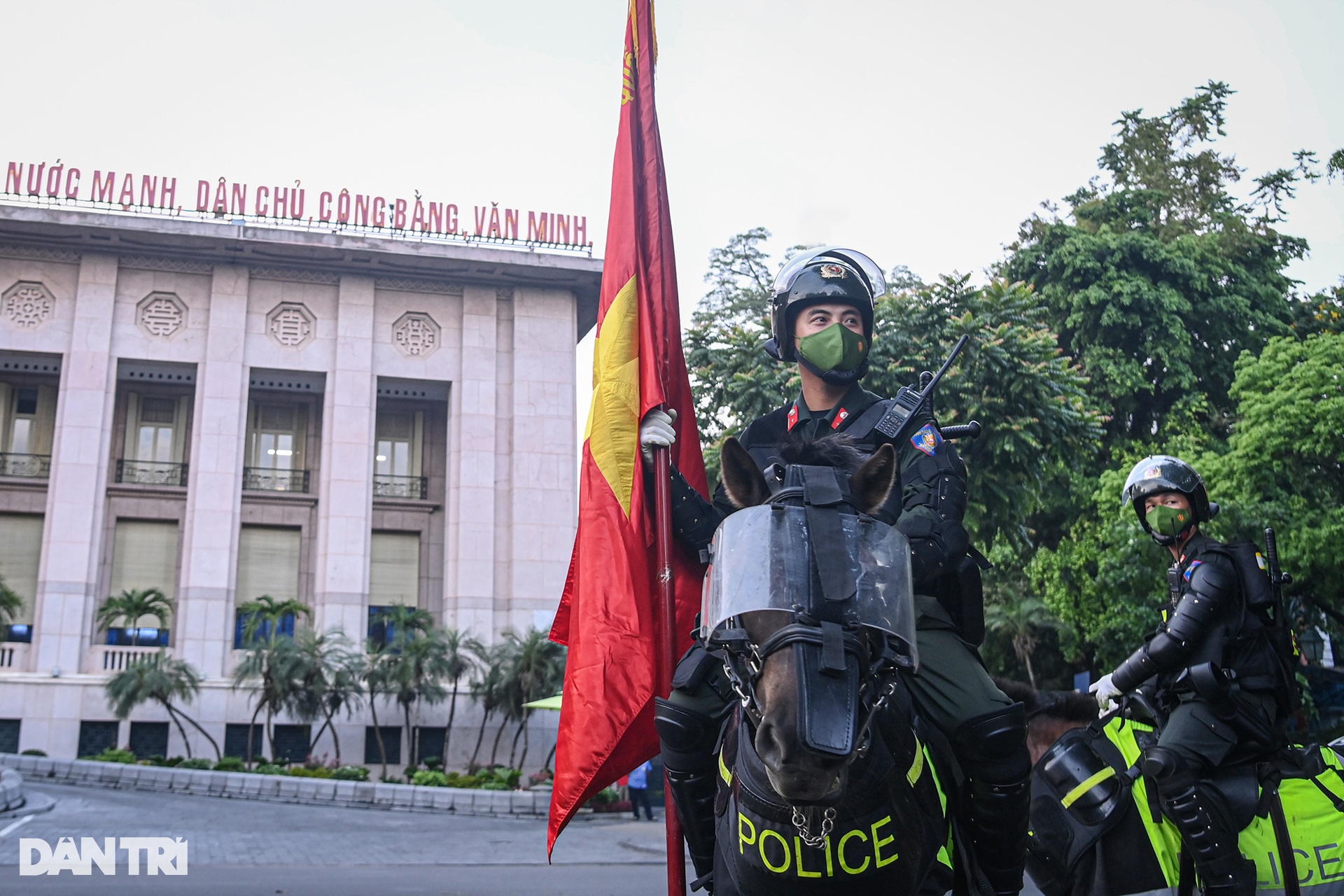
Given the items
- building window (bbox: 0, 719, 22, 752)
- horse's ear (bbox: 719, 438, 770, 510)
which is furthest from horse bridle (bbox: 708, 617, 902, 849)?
building window (bbox: 0, 719, 22, 752)

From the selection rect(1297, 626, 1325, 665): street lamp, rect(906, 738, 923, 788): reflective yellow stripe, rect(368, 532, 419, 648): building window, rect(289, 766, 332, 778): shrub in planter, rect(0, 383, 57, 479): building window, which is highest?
rect(0, 383, 57, 479): building window

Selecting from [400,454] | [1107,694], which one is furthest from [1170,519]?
[400,454]

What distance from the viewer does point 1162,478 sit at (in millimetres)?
6301

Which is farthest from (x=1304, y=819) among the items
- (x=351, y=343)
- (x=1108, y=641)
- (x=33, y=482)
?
(x=33, y=482)

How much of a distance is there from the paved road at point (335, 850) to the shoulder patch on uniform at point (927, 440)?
8.37 m

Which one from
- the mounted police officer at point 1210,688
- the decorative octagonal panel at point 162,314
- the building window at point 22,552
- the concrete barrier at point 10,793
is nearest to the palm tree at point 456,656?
the concrete barrier at point 10,793

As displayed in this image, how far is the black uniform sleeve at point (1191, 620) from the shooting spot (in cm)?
575

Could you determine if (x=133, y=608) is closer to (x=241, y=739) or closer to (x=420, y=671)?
(x=241, y=739)

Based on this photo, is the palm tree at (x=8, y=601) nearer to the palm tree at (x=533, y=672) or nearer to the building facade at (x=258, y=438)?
the building facade at (x=258, y=438)

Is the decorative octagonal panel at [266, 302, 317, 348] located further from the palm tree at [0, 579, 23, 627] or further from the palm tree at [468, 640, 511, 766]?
the palm tree at [468, 640, 511, 766]

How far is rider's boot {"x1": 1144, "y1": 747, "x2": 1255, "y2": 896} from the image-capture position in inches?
211

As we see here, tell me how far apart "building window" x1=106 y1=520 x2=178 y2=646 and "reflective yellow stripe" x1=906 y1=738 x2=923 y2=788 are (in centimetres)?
4095

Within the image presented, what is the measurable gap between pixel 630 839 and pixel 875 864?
60.0ft

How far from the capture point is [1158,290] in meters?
30.9
